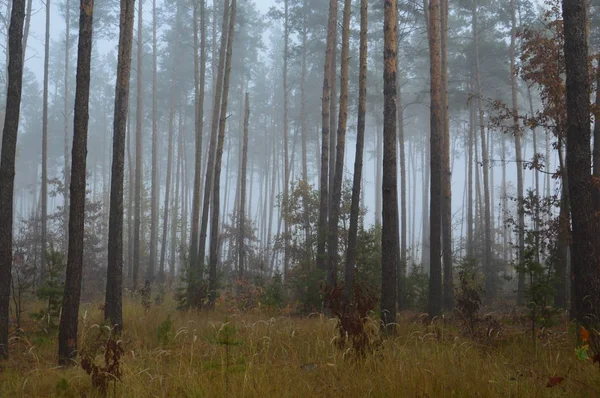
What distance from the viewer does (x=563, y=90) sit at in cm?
1055

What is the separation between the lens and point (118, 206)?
356 inches

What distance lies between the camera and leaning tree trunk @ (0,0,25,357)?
295 inches

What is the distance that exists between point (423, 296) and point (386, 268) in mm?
6072

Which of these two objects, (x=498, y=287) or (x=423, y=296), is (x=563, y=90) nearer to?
(x=423, y=296)

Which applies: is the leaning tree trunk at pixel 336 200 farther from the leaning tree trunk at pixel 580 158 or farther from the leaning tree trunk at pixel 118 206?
the leaning tree trunk at pixel 580 158

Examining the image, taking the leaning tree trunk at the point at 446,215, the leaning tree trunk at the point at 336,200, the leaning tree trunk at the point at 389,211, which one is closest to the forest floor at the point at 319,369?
the leaning tree trunk at the point at 389,211

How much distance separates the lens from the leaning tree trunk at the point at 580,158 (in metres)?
6.50

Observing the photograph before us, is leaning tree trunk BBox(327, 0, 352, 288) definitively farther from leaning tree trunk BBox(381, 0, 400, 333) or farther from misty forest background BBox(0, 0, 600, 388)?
leaning tree trunk BBox(381, 0, 400, 333)

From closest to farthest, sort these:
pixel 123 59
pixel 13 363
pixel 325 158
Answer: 1. pixel 13 363
2. pixel 123 59
3. pixel 325 158

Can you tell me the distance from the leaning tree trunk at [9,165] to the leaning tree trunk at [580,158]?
7882 millimetres

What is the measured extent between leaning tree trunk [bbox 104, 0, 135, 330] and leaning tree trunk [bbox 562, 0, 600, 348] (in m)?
7.17

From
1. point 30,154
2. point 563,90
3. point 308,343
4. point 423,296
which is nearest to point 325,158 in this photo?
point 423,296

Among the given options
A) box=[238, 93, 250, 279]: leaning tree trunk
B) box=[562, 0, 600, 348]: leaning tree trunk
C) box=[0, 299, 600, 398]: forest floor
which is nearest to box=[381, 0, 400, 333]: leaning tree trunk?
box=[0, 299, 600, 398]: forest floor

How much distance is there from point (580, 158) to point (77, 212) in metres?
7.08
